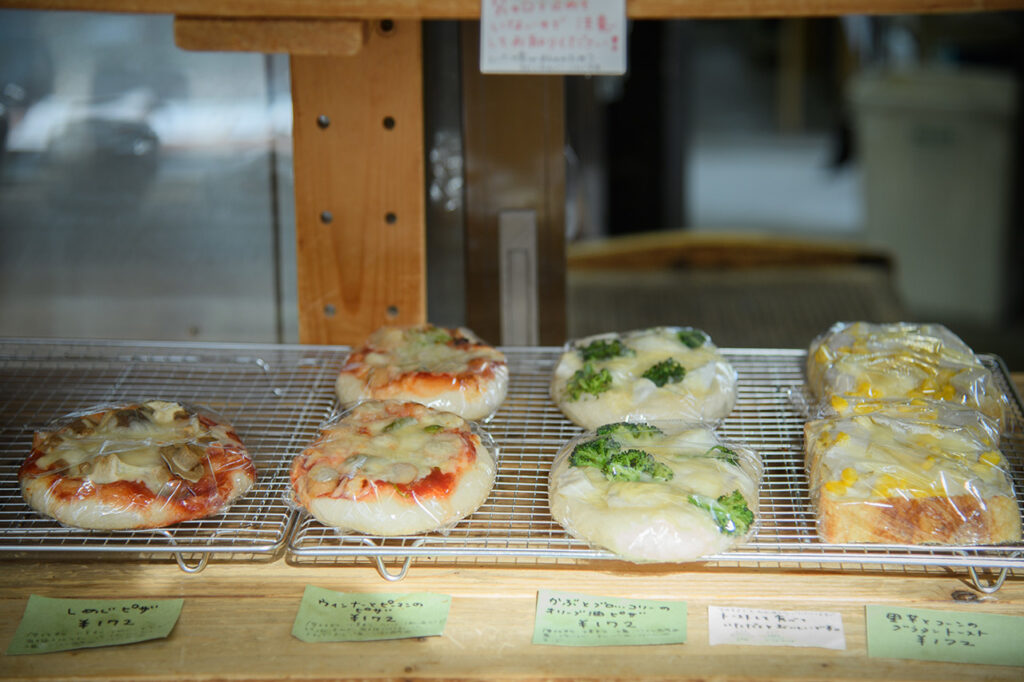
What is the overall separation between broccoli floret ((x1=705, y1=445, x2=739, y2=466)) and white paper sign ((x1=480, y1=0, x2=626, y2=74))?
67cm

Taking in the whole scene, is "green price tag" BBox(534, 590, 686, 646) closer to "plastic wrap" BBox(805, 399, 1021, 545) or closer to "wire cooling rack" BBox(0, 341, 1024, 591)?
"wire cooling rack" BBox(0, 341, 1024, 591)

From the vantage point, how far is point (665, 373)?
184 centimetres

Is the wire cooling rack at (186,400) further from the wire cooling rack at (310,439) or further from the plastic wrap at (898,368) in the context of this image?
the plastic wrap at (898,368)

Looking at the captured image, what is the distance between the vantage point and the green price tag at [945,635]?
1.33 meters

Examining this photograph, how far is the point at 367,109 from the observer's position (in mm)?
2033

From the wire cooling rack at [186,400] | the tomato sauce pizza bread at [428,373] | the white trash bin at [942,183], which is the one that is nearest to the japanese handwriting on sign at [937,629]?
the tomato sauce pizza bread at [428,373]

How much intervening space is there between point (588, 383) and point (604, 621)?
53 centimetres

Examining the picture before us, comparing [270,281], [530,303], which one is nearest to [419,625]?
[530,303]

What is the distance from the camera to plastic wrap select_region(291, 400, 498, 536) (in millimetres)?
1477

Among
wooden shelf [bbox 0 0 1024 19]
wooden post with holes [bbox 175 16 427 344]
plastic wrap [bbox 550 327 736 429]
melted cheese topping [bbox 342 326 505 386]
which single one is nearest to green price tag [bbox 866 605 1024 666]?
plastic wrap [bbox 550 327 736 429]

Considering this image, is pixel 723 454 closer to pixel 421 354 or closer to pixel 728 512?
pixel 728 512

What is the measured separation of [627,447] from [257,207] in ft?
4.43

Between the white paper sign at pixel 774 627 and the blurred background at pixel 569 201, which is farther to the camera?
the blurred background at pixel 569 201

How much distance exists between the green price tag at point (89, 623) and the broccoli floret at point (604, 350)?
2.92 ft
